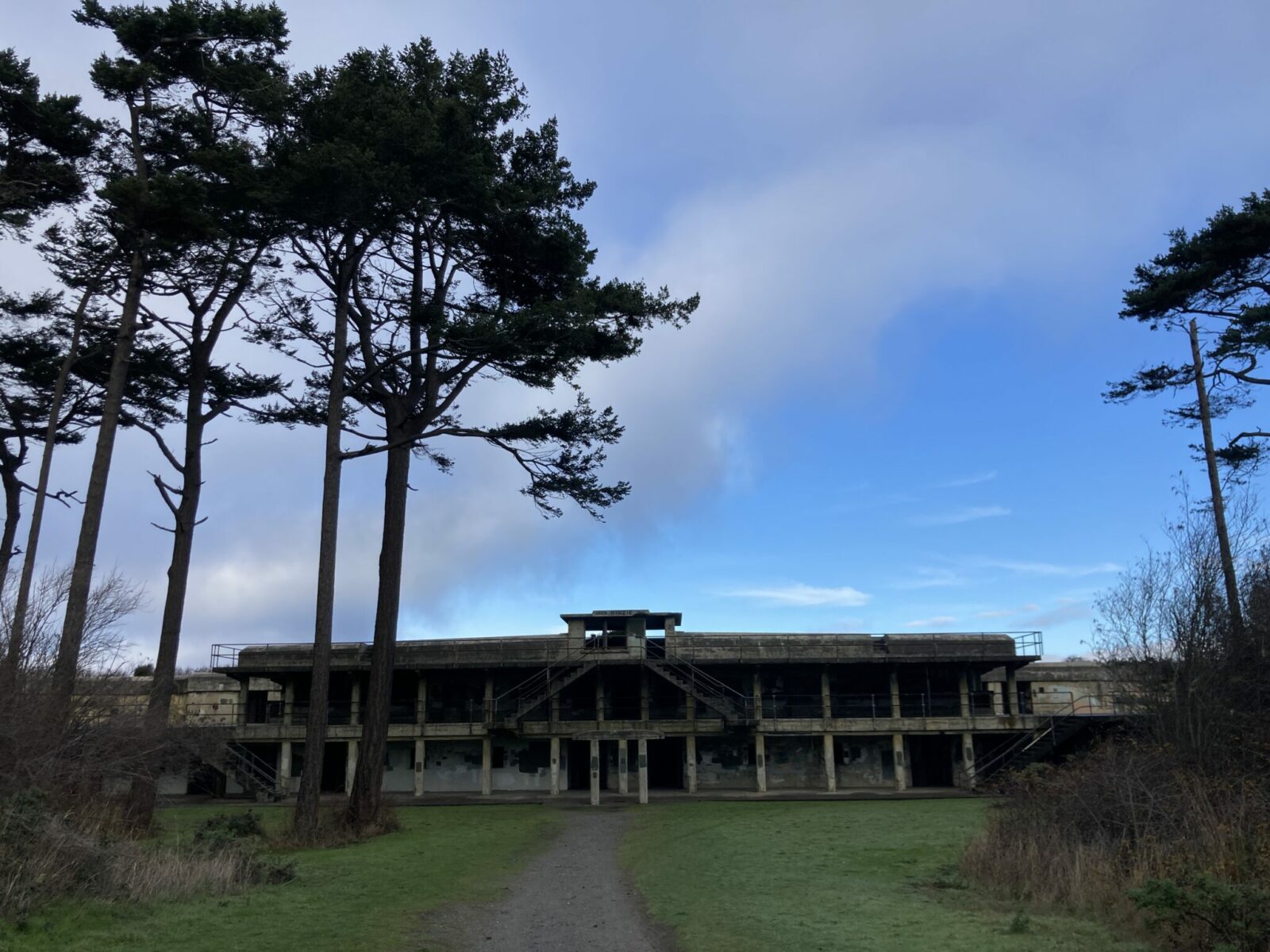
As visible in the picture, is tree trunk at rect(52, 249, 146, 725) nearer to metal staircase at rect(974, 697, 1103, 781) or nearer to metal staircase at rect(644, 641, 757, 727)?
metal staircase at rect(644, 641, 757, 727)

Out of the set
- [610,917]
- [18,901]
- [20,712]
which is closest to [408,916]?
[610,917]

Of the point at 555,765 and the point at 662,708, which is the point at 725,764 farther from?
the point at 555,765

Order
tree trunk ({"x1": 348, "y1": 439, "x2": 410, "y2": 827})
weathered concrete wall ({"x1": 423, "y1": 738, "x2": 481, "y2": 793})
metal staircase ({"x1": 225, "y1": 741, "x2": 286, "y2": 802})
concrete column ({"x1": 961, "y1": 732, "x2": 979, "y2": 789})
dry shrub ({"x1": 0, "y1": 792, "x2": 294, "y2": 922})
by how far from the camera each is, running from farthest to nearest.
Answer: weathered concrete wall ({"x1": 423, "y1": 738, "x2": 481, "y2": 793}), concrete column ({"x1": 961, "y1": 732, "x2": 979, "y2": 789}), metal staircase ({"x1": 225, "y1": 741, "x2": 286, "y2": 802}), tree trunk ({"x1": 348, "y1": 439, "x2": 410, "y2": 827}), dry shrub ({"x1": 0, "y1": 792, "x2": 294, "y2": 922})

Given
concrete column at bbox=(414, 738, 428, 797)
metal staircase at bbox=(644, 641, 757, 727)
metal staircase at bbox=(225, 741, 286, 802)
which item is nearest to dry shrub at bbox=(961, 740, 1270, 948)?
metal staircase at bbox=(644, 641, 757, 727)

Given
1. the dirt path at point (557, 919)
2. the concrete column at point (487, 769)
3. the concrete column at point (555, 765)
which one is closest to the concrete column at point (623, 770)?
the concrete column at point (555, 765)

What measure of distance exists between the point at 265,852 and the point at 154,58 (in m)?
16.6

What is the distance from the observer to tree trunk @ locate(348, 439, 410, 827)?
22609mm

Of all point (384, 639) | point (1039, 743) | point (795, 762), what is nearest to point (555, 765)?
point (795, 762)

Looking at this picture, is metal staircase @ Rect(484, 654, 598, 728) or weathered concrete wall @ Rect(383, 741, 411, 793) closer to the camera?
metal staircase @ Rect(484, 654, 598, 728)

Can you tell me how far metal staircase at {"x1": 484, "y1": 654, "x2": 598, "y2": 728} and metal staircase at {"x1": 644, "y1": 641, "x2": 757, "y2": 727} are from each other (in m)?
2.53

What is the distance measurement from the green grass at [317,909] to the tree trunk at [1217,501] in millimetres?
13207

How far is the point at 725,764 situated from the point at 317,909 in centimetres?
2958

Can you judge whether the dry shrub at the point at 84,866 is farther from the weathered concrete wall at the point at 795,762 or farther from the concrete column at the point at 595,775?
the weathered concrete wall at the point at 795,762

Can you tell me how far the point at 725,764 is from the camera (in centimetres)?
3978
